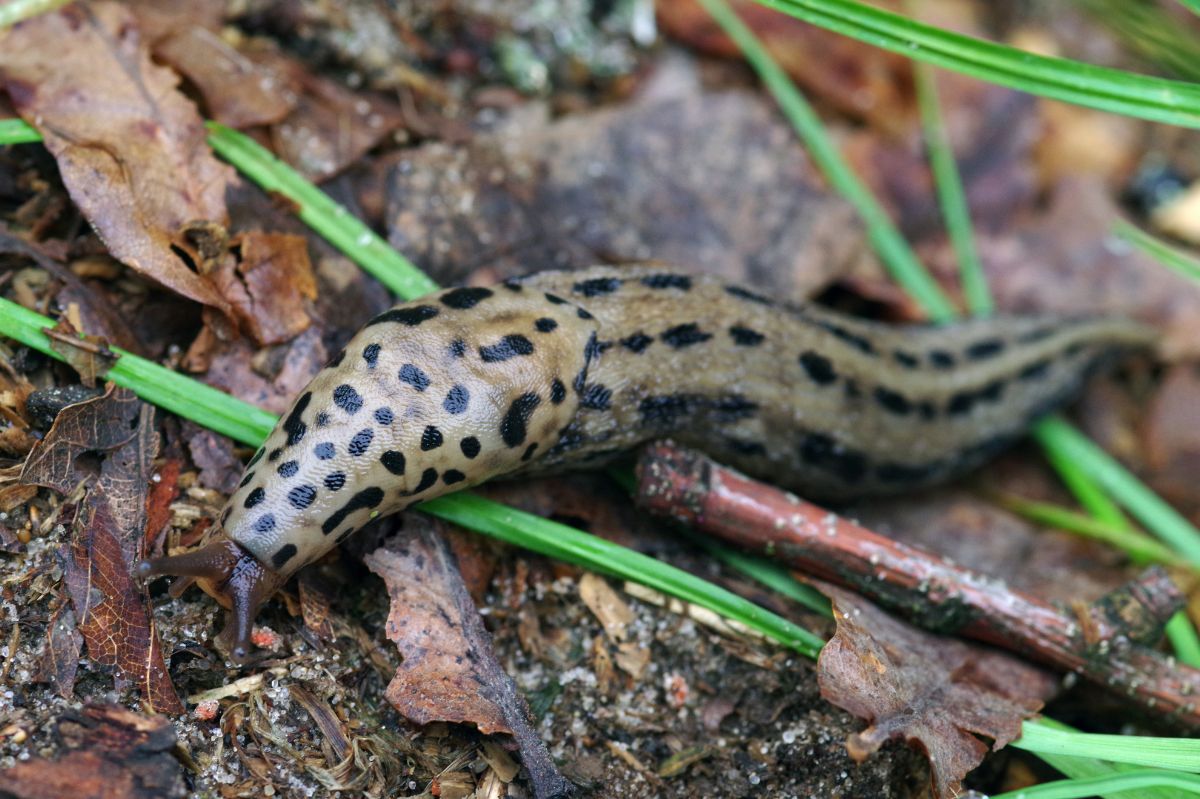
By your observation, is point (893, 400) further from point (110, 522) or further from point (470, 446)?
point (110, 522)

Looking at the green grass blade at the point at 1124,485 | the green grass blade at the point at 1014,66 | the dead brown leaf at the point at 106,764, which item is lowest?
the dead brown leaf at the point at 106,764

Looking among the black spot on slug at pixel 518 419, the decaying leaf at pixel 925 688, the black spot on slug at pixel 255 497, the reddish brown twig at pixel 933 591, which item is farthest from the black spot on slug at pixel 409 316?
the decaying leaf at pixel 925 688

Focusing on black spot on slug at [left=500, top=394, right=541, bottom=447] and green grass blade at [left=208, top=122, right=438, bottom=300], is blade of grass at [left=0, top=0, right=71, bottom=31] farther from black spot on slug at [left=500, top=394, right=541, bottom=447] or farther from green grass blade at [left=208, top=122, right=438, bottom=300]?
black spot on slug at [left=500, top=394, right=541, bottom=447]

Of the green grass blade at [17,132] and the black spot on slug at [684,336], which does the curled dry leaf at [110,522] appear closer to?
the green grass blade at [17,132]

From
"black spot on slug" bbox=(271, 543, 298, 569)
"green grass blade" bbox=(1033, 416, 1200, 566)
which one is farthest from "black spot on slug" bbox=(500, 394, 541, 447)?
"green grass blade" bbox=(1033, 416, 1200, 566)

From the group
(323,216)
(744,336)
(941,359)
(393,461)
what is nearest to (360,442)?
(393,461)
